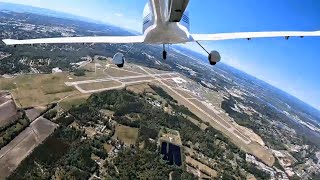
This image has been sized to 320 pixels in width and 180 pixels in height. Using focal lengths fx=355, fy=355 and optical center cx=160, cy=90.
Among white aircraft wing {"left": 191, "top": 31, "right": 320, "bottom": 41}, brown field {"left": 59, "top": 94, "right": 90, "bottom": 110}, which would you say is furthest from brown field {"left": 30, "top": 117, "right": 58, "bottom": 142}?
white aircraft wing {"left": 191, "top": 31, "right": 320, "bottom": 41}

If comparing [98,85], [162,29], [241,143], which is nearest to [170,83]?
[98,85]

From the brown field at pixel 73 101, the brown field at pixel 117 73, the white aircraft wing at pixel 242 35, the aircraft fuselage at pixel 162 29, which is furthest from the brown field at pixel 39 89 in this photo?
the aircraft fuselage at pixel 162 29

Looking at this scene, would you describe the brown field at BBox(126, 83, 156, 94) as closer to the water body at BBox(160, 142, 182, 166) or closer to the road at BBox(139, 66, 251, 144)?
the road at BBox(139, 66, 251, 144)

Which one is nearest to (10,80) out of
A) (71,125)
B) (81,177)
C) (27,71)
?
(27,71)

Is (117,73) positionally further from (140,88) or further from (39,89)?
(39,89)

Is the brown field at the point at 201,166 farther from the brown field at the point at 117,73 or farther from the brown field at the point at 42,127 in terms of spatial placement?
Answer: the brown field at the point at 117,73

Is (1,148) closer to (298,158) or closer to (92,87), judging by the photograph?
(92,87)

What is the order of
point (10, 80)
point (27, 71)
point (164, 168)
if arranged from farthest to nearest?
point (27, 71) → point (10, 80) → point (164, 168)
